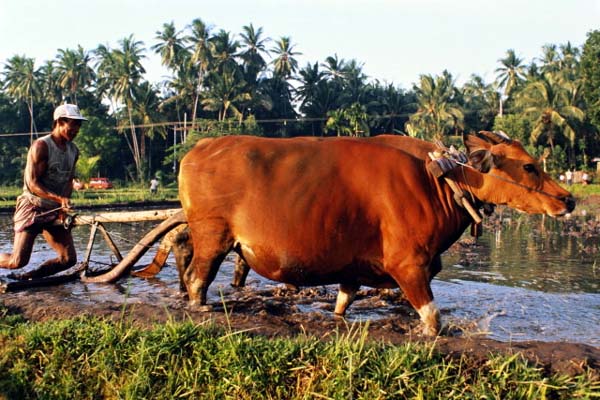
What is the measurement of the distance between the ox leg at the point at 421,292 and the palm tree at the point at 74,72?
53.7 m

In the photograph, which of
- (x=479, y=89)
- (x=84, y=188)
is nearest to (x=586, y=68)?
(x=479, y=89)

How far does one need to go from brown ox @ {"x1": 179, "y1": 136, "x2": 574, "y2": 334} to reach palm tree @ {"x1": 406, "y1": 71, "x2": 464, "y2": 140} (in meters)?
45.3

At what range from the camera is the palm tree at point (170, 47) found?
53.9m

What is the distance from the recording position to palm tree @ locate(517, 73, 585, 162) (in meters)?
45.0

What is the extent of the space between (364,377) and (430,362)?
39 cm

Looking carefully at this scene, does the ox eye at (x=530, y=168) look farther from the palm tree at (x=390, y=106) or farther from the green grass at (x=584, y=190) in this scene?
the palm tree at (x=390, y=106)

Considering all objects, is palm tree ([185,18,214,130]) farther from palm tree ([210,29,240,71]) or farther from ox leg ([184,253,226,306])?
ox leg ([184,253,226,306])

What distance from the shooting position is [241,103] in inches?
2041

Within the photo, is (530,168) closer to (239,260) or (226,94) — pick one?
(239,260)

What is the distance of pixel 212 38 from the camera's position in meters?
52.3

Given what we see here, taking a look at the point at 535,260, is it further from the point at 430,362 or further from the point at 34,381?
the point at 34,381

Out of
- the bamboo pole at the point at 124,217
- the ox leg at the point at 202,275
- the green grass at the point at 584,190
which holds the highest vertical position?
the bamboo pole at the point at 124,217

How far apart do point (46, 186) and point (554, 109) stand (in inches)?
1747

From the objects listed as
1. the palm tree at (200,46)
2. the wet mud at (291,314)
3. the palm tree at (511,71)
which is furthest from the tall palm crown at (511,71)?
the wet mud at (291,314)
